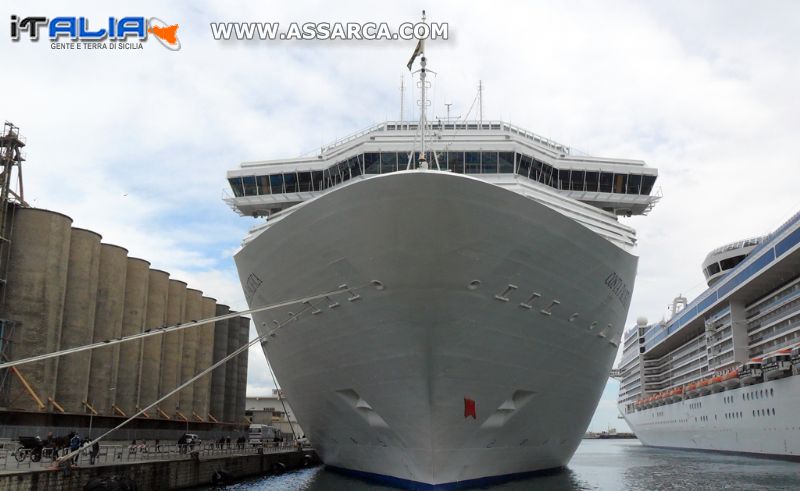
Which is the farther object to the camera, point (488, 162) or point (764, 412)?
point (764, 412)

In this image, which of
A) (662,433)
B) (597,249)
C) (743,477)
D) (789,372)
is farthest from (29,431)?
(662,433)

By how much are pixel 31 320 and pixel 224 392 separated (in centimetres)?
2267

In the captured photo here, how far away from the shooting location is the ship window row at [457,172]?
682 inches

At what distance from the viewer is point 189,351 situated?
42.7 metres

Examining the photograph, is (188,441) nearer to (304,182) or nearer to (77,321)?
(77,321)

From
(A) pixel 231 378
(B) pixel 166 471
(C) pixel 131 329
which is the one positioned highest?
(C) pixel 131 329

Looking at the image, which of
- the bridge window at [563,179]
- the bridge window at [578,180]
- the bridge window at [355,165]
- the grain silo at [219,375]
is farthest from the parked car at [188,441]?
the bridge window at [578,180]

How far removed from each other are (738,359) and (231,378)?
111 ft

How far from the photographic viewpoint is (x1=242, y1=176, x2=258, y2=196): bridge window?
19420 millimetres

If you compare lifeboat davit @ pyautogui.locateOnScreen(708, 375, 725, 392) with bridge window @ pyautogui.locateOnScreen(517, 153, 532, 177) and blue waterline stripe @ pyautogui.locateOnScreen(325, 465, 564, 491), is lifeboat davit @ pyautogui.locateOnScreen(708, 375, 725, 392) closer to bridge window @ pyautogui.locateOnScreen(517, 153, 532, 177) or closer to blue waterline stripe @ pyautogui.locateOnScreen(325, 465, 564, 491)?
blue waterline stripe @ pyautogui.locateOnScreen(325, 465, 564, 491)

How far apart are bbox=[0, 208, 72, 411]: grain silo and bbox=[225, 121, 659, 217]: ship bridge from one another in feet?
38.5

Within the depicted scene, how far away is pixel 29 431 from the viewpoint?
25375 mm

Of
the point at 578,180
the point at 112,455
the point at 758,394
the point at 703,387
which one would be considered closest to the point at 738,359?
the point at 703,387

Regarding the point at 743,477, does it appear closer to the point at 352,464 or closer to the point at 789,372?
the point at 789,372
